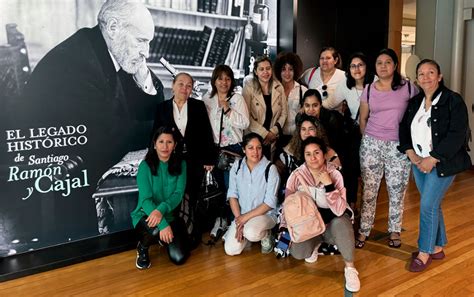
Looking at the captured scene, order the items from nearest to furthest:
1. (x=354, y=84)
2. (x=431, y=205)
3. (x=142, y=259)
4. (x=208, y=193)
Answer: (x=431, y=205)
(x=142, y=259)
(x=354, y=84)
(x=208, y=193)

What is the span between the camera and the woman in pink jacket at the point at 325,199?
277 centimetres

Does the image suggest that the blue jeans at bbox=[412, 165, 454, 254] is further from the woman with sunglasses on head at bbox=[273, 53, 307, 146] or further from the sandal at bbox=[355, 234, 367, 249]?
the woman with sunglasses on head at bbox=[273, 53, 307, 146]

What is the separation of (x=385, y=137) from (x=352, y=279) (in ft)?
3.41

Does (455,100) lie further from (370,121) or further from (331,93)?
(331,93)

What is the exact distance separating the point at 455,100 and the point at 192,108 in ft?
6.00

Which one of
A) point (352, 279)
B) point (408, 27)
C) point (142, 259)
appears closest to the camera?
point (352, 279)

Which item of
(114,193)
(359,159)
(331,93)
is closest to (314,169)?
(359,159)

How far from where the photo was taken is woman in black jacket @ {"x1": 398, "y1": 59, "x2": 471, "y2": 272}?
2666 millimetres

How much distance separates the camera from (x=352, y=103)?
3338 mm

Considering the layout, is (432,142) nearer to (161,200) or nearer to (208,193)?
(208,193)

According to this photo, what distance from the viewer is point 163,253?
10.7 ft

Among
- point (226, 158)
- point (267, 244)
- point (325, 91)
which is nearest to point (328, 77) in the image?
point (325, 91)

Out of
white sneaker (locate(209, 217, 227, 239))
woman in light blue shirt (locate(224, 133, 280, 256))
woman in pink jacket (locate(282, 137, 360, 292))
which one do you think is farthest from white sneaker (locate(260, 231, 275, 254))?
white sneaker (locate(209, 217, 227, 239))

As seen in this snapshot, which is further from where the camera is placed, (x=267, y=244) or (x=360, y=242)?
(x=360, y=242)
